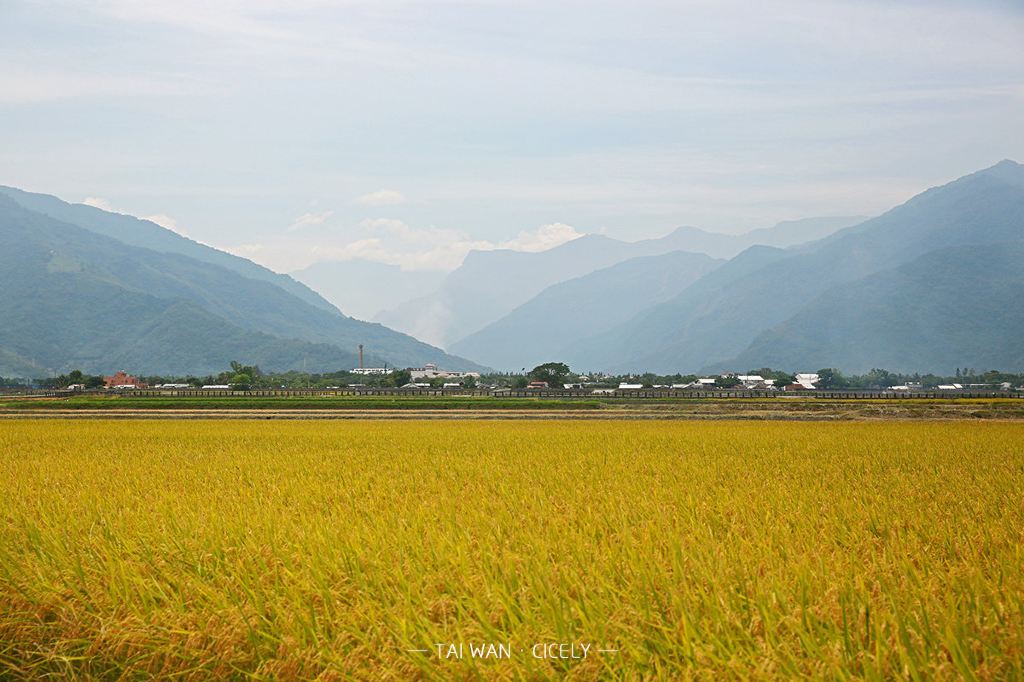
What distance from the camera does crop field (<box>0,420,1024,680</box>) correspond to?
21.8ft

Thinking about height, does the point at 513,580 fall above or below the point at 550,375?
below

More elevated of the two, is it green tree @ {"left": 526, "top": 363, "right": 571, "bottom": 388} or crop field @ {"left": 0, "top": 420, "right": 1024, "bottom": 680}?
green tree @ {"left": 526, "top": 363, "right": 571, "bottom": 388}

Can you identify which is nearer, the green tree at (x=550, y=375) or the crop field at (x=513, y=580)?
the crop field at (x=513, y=580)

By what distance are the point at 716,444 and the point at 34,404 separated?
6910 centimetres

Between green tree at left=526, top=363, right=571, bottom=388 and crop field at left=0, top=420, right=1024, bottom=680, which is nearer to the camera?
crop field at left=0, top=420, right=1024, bottom=680

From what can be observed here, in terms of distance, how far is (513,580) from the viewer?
27.7 feet

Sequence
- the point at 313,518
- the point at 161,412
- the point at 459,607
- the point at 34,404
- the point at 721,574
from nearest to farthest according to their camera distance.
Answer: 1. the point at 459,607
2. the point at 721,574
3. the point at 313,518
4. the point at 161,412
5. the point at 34,404

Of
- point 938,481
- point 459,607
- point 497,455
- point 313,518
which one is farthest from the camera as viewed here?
point 497,455

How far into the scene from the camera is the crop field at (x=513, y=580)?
6.64 meters

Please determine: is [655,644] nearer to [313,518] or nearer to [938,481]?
[313,518]

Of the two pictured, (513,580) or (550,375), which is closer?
(513,580)

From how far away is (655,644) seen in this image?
682 centimetres

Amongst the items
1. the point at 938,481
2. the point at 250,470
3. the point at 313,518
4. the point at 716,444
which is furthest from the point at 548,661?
the point at 716,444

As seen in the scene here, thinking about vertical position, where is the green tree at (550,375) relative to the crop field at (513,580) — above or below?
above
